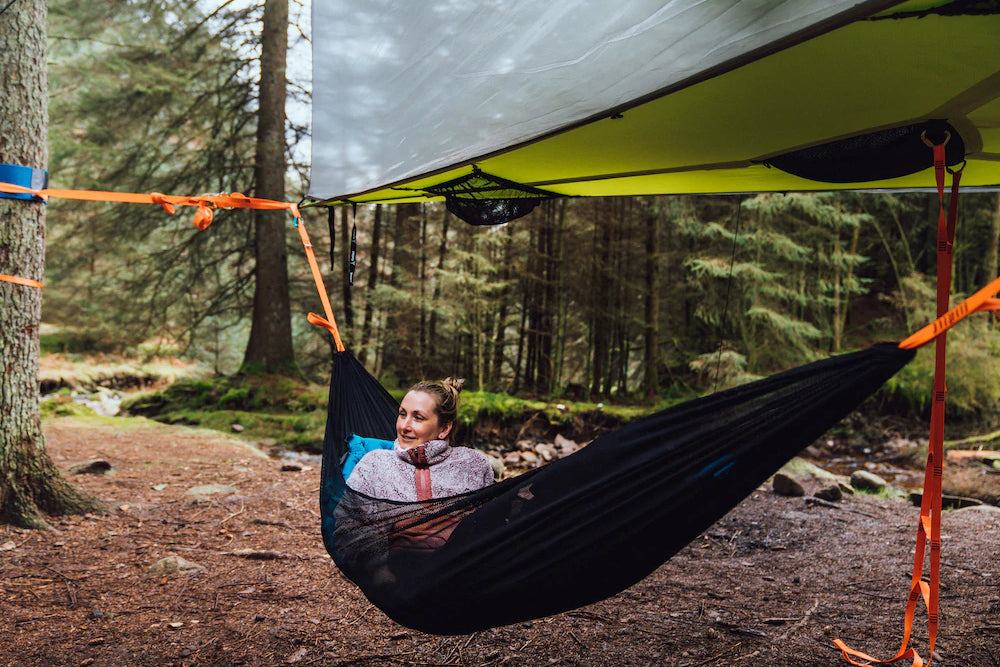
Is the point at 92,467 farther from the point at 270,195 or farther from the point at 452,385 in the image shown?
the point at 270,195

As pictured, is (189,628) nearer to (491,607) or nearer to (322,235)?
(491,607)

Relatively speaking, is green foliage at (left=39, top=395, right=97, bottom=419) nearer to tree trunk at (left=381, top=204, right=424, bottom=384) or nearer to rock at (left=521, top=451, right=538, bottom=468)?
tree trunk at (left=381, top=204, right=424, bottom=384)

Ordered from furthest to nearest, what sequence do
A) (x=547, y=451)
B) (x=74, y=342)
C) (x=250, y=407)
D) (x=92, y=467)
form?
(x=74, y=342) < (x=250, y=407) < (x=547, y=451) < (x=92, y=467)

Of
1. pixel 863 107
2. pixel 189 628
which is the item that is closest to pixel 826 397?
pixel 863 107

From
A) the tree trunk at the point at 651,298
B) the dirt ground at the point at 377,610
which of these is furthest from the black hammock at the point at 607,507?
the tree trunk at the point at 651,298

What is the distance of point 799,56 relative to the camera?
3.44ft

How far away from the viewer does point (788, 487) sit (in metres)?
3.52

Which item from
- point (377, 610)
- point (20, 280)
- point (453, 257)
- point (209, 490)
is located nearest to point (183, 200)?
point (20, 280)

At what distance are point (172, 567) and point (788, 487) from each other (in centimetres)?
315

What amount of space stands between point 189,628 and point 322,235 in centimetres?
550

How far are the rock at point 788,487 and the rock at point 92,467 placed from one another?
12.4 ft

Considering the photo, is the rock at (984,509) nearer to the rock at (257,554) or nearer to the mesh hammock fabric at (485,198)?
the mesh hammock fabric at (485,198)

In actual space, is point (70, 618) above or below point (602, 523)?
below

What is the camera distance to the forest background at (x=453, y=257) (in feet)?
18.2
